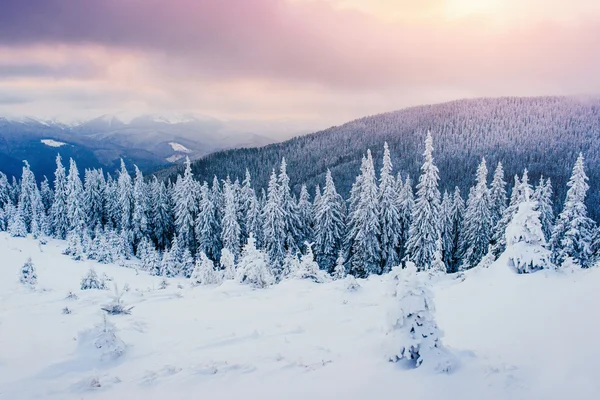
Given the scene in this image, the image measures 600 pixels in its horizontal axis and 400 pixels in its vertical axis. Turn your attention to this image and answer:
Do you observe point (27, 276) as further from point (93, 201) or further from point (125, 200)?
point (93, 201)

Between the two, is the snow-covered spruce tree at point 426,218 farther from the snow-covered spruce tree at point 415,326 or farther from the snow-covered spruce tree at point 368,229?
the snow-covered spruce tree at point 415,326

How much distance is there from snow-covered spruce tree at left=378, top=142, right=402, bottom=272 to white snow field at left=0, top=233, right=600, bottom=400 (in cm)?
2616

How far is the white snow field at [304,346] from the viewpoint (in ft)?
18.4

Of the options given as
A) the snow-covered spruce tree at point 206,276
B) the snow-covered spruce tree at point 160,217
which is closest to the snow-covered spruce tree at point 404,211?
the snow-covered spruce tree at point 206,276

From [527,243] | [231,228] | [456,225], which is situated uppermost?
[231,228]

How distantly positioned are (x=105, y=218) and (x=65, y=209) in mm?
7702

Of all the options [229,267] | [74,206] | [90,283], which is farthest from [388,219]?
[74,206]

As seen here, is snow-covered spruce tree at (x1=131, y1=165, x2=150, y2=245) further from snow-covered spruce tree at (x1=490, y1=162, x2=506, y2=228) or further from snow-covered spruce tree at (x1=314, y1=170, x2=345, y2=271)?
snow-covered spruce tree at (x1=490, y1=162, x2=506, y2=228)

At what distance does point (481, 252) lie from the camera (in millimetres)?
41281

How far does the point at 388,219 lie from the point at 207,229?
83.5ft

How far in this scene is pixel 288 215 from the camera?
145 feet

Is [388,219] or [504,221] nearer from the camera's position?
[504,221]

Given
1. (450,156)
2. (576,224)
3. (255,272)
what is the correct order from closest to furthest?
1. (255,272)
2. (576,224)
3. (450,156)

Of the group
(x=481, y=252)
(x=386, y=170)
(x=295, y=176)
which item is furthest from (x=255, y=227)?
(x=295, y=176)
